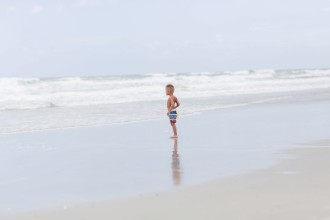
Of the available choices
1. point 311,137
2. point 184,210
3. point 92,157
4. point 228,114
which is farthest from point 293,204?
point 228,114

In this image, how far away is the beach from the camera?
470 cm

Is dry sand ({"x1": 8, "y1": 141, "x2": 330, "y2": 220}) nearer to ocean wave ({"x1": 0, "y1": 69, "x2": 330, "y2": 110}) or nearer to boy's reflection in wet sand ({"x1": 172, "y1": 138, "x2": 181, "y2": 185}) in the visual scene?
boy's reflection in wet sand ({"x1": 172, "y1": 138, "x2": 181, "y2": 185})

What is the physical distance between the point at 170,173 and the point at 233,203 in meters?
1.64

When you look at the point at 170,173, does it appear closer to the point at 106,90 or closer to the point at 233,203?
the point at 233,203

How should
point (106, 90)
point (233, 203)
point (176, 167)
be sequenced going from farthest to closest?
1. point (106, 90)
2. point (176, 167)
3. point (233, 203)

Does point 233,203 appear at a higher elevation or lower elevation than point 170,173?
lower

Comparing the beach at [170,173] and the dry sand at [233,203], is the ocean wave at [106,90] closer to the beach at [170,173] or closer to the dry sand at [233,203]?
the beach at [170,173]

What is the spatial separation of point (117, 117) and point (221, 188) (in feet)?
28.6

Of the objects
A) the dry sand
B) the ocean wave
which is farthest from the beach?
the ocean wave

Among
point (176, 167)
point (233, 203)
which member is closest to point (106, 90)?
point (176, 167)

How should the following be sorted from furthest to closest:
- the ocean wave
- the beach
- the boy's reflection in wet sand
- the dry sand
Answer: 1. the ocean wave
2. the boy's reflection in wet sand
3. the beach
4. the dry sand

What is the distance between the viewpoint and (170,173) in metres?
6.32

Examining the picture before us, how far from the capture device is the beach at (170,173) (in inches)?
185

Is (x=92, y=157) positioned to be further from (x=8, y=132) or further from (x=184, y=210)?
(x=8, y=132)
